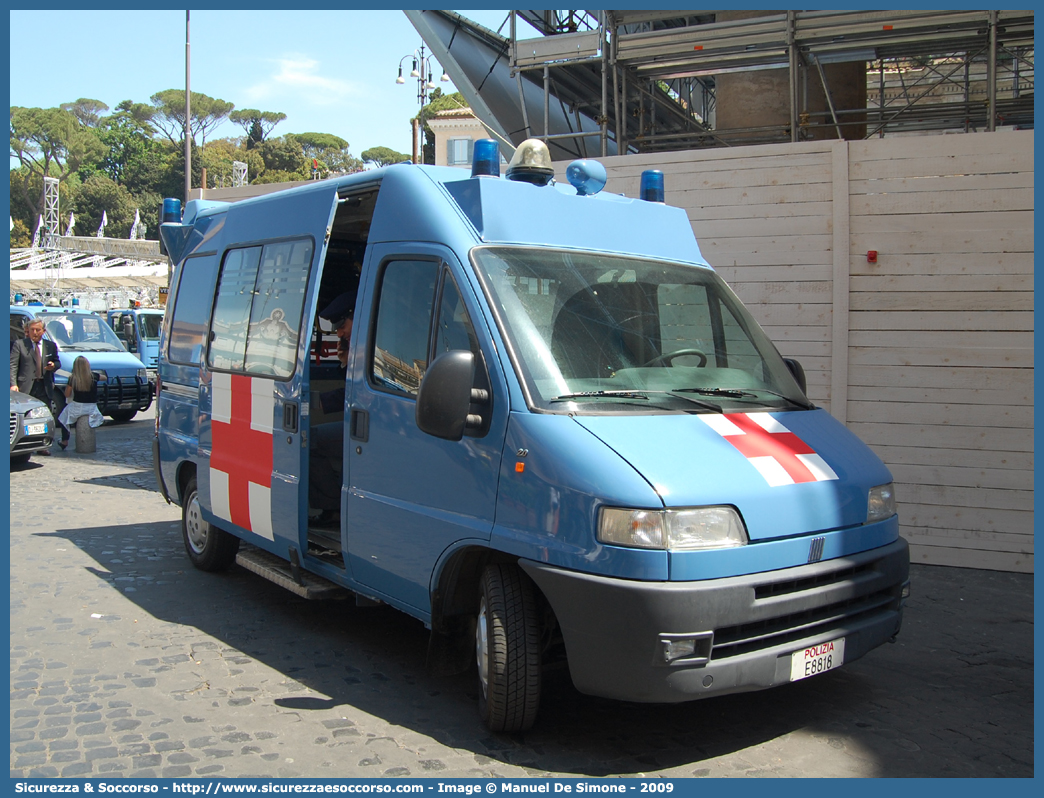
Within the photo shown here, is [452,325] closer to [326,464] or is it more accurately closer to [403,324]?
[403,324]

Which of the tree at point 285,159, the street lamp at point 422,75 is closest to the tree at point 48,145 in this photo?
the tree at point 285,159

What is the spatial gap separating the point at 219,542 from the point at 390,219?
3.15 meters

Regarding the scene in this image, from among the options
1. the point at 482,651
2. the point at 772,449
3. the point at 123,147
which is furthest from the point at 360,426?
the point at 123,147

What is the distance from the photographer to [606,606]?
12.1 feet

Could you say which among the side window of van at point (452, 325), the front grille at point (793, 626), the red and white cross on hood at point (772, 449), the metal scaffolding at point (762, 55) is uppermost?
the metal scaffolding at point (762, 55)

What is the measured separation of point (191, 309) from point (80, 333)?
1216 centimetres

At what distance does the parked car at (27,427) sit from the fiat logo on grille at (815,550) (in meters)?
10.8

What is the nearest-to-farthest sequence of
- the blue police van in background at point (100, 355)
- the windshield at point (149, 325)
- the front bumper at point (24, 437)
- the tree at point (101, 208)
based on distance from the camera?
1. the front bumper at point (24, 437)
2. the blue police van in background at point (100, 355)
3. the windshield at point (149, 325)
4. the tree at point (101, 208)

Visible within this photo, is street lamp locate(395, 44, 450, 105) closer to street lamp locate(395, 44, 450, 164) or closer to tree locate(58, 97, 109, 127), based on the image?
street lamp locate(395, 44, 450, 164)

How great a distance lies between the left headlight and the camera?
436 centimetres

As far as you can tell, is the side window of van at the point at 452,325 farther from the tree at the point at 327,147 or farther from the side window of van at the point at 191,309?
the tree at the point at 327,147

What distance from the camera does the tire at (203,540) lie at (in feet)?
22.7

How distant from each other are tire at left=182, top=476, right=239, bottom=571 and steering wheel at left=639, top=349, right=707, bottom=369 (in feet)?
12.3

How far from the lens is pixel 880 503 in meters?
4.43
